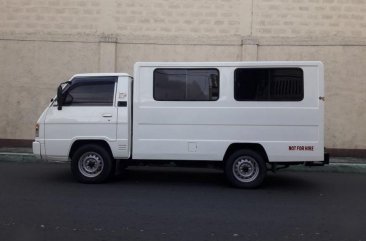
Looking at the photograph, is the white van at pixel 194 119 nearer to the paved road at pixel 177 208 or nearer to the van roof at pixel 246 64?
the van roof at pixel 246 64

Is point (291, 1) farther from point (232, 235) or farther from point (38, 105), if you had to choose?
point (232, 235)

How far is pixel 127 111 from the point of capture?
383 inches

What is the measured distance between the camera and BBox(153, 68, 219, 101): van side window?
9.66 meters

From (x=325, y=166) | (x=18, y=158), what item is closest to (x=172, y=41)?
(x=18, y=158)

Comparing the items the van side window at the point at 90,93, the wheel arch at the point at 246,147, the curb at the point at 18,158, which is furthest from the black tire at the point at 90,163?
the curb at the point at 18,158

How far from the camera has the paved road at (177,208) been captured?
6410mm

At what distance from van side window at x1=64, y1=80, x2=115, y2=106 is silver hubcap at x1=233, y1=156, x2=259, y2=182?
9.19 ft

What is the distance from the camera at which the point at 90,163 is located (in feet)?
32.5

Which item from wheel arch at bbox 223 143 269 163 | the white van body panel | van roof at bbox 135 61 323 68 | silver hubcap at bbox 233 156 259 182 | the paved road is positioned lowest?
the paved road

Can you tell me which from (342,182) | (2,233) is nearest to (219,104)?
(342,182)

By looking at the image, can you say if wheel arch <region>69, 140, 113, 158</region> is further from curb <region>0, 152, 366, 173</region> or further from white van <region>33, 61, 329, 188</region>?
curb <region>0, 152, 366, 173</region>

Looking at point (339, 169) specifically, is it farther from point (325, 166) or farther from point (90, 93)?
point (90, 93)

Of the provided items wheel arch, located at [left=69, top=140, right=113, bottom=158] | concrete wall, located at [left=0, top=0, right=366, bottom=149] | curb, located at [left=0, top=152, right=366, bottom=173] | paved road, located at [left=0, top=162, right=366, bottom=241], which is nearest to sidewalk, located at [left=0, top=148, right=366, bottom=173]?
curb, located at [left=0, top=152, right=366, bottom=173]

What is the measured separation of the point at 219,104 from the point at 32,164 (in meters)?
5.84
